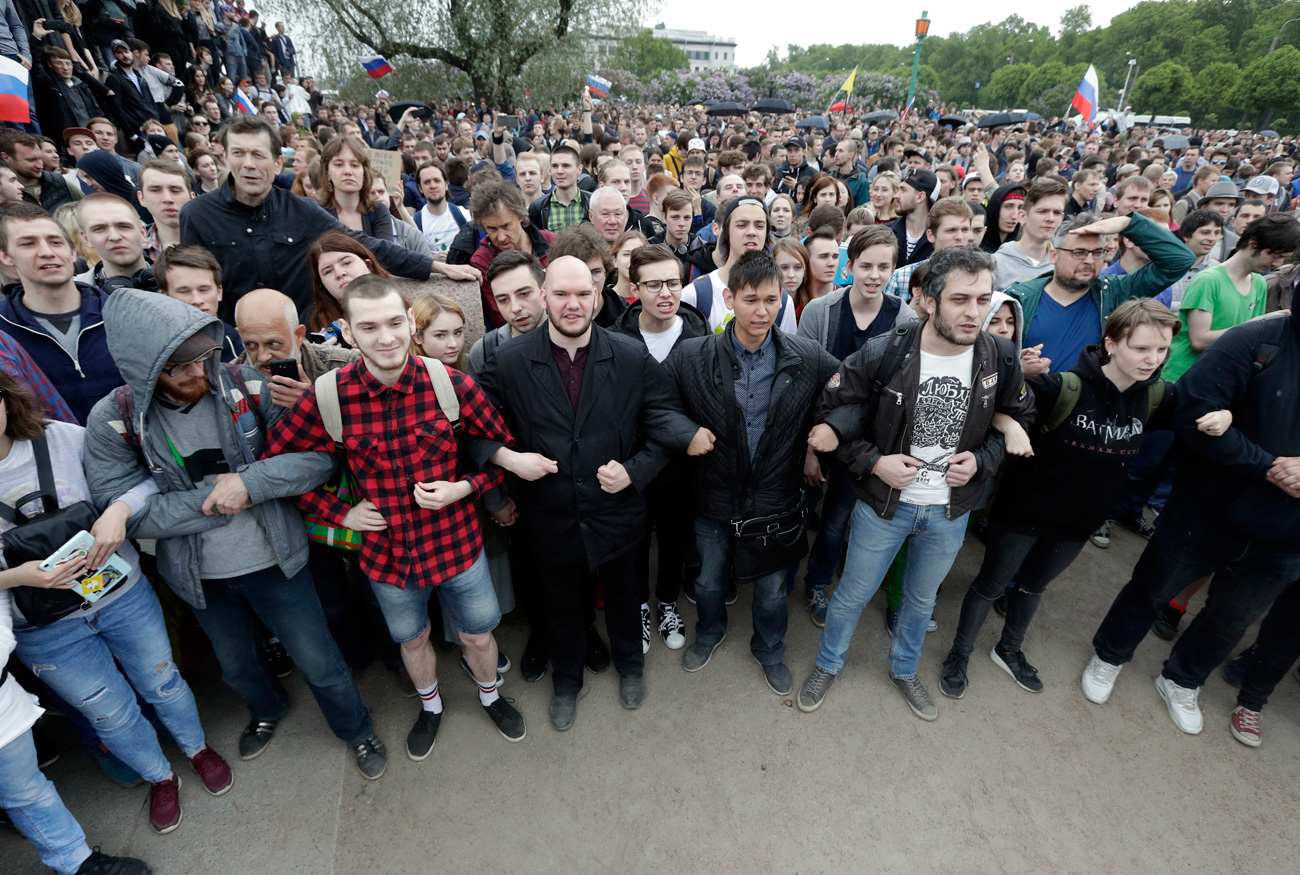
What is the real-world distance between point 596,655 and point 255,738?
172 centimetres

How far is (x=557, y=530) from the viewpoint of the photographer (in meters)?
2.73

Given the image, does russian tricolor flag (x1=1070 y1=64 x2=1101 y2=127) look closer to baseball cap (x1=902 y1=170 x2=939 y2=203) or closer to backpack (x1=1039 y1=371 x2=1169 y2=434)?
baseball cap (x1=902 y1=170 x2=939 y2=203)

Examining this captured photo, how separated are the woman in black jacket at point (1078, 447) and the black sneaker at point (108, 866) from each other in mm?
3977

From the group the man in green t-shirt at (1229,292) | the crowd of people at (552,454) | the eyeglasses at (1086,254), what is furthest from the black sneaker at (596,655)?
the man in green t-shirt at (1229,292)

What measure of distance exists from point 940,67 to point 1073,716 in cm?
11340

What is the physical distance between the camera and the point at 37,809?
7.36 feet

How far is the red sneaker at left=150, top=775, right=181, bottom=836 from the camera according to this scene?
2.62 meters

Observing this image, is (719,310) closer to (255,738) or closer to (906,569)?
(906,569)

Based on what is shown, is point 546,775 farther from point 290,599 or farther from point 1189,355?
point 1189,355

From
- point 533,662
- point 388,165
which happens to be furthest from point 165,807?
point 388,165

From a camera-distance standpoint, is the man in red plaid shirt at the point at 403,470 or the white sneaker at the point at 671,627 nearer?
the man in red plaid shirt at the point at 403,470

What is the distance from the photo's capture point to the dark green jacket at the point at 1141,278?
3223 millimetres

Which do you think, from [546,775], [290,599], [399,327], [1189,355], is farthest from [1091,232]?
[290,599]

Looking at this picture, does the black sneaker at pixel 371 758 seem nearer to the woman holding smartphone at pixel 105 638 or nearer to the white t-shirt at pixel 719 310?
the woman holding smartphone at pixel 105 638
